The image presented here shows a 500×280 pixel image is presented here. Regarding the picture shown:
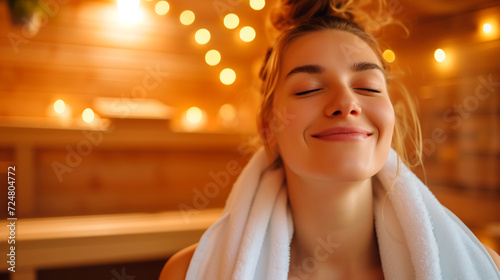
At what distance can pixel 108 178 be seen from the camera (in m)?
1.48

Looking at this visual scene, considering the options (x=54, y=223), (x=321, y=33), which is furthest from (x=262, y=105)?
(x=54, y=223)

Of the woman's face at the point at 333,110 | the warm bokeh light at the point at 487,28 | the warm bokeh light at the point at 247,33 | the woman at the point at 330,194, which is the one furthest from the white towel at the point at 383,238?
the warm bokeh light at the point at 247,33

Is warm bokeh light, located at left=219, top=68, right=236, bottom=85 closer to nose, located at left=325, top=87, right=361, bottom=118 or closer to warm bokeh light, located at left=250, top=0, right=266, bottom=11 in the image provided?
warm bokeh light, located at left=250, top=0, right=266, bottom=11

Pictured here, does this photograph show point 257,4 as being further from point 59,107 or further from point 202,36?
point 59,107

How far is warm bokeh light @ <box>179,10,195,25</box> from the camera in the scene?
83.1 inches

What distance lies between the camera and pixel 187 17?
83.6 inches

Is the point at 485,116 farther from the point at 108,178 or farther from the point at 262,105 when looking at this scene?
the point at 108,178

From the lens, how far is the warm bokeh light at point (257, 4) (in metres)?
2.15

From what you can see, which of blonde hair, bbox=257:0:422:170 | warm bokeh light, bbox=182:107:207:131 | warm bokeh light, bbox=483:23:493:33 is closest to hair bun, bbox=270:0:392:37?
blonde hair, bbox=257:0:422:170

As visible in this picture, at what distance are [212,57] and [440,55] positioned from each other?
46.9 inches

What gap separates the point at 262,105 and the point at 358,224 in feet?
1.15

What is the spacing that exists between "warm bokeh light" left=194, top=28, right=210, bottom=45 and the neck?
1.48m

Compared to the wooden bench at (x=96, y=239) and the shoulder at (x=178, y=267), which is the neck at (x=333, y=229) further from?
the wooden bench at (x=96, y=239)

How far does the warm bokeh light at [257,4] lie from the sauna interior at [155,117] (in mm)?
14
